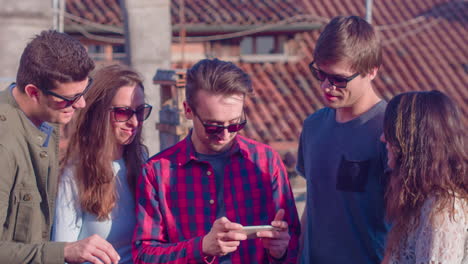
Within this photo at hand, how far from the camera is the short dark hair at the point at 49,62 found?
248cm

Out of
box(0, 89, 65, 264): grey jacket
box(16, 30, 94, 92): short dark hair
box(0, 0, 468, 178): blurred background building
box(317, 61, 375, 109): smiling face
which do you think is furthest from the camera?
box(0, 0, 468, 178): blurred background building

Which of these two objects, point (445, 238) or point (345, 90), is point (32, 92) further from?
point (445, 238)

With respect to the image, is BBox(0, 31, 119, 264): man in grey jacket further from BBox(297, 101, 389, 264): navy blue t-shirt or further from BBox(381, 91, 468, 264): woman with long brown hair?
Answer: BBox(381, 91, 468, 264): woman with long brown hair

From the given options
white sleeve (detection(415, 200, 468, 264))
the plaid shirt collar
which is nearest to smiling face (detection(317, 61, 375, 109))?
the plaid shirt collar

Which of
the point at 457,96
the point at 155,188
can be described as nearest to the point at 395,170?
the point at 155,188

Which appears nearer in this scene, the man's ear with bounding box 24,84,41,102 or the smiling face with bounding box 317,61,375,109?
the man's ear with bounding box 24,84,41,102

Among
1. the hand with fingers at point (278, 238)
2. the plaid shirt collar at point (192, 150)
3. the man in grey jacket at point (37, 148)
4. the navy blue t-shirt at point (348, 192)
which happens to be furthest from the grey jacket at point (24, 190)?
the navy blue t-shirt at point (348, 192)

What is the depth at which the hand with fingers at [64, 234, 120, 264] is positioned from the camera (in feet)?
7.52

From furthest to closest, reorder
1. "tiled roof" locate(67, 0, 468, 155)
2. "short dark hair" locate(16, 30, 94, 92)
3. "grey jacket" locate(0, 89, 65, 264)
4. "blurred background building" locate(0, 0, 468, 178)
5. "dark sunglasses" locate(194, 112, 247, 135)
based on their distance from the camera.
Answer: "tiled roof" locate(67, 0, 468, 155) → "blurred background building" locate(0, 0, 468, 178) → "dark sunglasses" locate(194, 112, 247, 135) → "short dark hair" locate(16, 30, 94, 92) → "grey jacket" locate(0, 89, 65, 264)

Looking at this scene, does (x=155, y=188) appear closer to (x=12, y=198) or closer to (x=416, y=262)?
(x=12, y=198)

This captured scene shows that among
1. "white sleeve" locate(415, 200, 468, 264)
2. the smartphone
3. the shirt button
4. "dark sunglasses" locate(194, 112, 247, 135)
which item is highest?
"dark sunglasses" locate(194, 112, 247, 135)

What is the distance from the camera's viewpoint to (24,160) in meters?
2.42

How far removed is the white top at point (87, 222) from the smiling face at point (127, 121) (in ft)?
0.73

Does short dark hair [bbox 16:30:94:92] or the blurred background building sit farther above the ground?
the blurred background building
